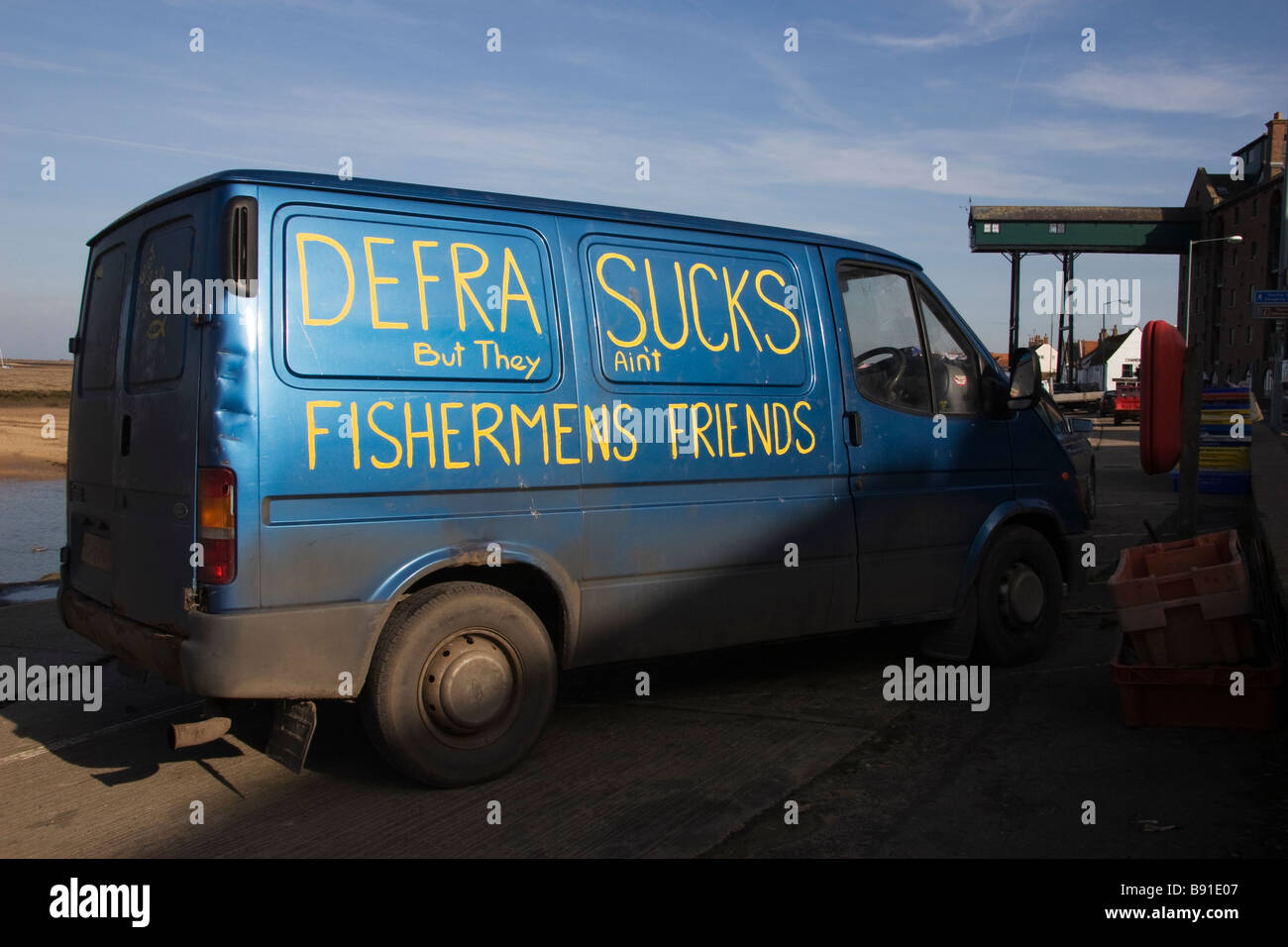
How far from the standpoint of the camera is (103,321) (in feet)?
16.1

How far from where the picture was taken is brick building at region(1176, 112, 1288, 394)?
195 ft

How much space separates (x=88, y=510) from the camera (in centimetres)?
484

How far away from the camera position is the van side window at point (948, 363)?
236 inches

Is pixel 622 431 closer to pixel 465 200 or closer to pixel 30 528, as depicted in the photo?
pixel 465 200

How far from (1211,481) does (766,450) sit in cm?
1132

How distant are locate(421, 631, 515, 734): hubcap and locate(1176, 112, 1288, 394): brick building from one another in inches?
2375

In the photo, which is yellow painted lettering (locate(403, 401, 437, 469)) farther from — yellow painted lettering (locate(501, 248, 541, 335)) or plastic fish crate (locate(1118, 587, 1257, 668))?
plastic fish crate (locate(1118, 587, 1257, 668))

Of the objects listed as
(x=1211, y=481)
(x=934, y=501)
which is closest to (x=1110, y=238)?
(x=1211, y=481)

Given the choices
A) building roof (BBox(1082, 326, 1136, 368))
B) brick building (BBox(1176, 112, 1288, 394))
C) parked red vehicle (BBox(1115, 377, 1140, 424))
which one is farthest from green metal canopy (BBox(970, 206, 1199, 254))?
building roof (BBox(1082, 326, 1136, 368))

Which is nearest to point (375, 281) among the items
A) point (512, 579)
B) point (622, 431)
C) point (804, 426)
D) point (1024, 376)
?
point (622, 431)

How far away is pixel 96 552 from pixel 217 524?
3.95ft

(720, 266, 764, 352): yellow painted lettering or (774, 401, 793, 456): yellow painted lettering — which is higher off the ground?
(720, 266, 764, 352): yellow painted lettering
